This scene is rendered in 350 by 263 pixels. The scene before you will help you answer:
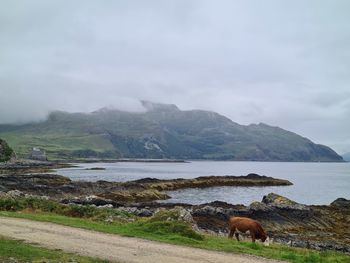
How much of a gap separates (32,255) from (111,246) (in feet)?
13.1

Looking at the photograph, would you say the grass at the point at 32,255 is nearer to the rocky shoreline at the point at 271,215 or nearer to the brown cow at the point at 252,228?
the brown cow at the point at 252,228

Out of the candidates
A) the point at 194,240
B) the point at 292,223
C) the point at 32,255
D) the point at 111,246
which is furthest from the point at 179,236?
the point at 292,223

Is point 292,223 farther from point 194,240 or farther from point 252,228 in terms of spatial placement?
point 194,240

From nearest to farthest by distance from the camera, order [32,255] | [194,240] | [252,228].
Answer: [32,255], [194,240], [252,228]

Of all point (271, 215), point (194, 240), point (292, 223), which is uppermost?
point (194, 240)

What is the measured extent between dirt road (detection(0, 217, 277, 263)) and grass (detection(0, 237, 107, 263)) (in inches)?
30.9

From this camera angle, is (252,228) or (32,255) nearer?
(32,255)

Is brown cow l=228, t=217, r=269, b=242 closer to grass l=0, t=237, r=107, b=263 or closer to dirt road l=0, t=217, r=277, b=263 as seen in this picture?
dirt road l=0, t=217, r=277, b=263

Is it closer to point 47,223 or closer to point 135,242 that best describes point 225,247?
point 135,242

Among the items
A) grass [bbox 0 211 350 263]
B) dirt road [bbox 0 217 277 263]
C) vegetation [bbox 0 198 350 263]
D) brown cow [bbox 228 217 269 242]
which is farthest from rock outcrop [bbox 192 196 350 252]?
dirt road [bbox 0 217 277 263]

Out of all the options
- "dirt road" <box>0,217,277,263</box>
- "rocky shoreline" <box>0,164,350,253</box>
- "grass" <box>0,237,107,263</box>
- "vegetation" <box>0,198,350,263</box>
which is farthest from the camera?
"rocky shoreline" <box>0,164,350,253</box>

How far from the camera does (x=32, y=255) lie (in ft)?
59.5

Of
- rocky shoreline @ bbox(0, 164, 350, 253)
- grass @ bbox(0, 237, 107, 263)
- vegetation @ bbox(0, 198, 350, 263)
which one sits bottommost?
rocky shoreline @ bbox(0, 164, 350, 253)

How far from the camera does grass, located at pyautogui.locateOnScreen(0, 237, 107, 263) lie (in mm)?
17375
